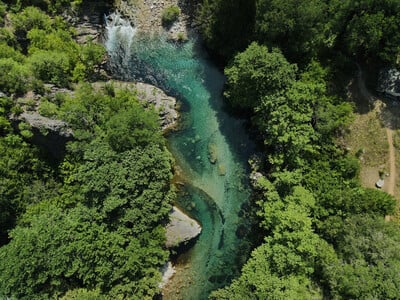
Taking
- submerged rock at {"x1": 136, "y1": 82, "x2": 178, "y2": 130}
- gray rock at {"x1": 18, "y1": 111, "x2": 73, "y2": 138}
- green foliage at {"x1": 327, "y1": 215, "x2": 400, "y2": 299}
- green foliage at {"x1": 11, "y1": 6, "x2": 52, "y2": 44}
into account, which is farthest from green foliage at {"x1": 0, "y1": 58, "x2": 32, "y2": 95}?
green foliage at {"x1": 327, "y1": 215, "x2": 400, "y2": 299}

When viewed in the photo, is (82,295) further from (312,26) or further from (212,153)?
(312,26)

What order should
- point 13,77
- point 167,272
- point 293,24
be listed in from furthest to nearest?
point 167,272 < point 13,77 < point 293,24

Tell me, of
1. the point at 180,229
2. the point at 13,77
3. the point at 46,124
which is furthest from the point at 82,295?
the point at 13,77

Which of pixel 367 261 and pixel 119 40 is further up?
pixel 119 40

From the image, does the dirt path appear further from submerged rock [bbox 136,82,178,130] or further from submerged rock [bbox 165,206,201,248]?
submerged rock [bbox 136,82,178,130]

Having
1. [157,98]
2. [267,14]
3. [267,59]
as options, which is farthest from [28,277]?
A: [267,14]
